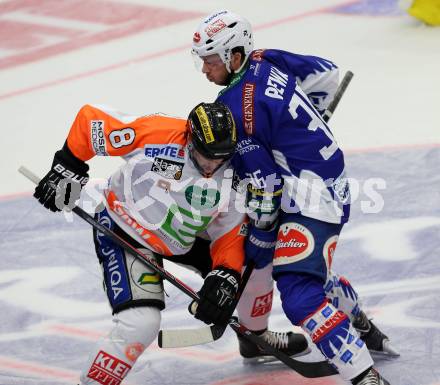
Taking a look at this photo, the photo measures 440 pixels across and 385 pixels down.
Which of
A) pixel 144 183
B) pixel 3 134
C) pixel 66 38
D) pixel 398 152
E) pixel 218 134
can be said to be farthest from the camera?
pixel 66 38

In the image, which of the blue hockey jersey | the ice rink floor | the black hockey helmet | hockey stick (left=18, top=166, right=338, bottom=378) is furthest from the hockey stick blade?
the black hockey helmet

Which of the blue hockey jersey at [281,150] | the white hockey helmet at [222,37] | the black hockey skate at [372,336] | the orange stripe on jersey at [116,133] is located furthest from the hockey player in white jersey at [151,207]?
the black hockey skate at [372,336]

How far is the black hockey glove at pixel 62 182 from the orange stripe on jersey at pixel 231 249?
1.96 feet

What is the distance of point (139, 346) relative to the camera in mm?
4012

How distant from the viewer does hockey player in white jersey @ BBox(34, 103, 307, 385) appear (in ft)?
13.1

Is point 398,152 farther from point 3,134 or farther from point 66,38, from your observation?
point 66,38

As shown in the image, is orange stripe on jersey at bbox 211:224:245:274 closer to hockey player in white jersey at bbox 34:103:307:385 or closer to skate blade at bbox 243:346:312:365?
hockey player in white jersey at bbox 34:103:307:385

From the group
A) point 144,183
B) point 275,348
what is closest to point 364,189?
point 275,348

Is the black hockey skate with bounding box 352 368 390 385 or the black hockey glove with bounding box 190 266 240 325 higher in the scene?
the black hockey glove with bounding box 190 266 240 325

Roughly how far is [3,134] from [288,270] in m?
3.85

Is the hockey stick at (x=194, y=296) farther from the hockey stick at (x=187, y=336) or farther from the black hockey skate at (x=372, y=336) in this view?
the black hockey skate at (x=372, y=336)

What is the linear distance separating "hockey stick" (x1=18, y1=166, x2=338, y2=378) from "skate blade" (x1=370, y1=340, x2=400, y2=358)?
34 cm

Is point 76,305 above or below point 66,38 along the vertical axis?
above

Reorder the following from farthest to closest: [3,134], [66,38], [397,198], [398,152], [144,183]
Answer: [66,38], [3,134], [398,152], [397,198], [144,183]
